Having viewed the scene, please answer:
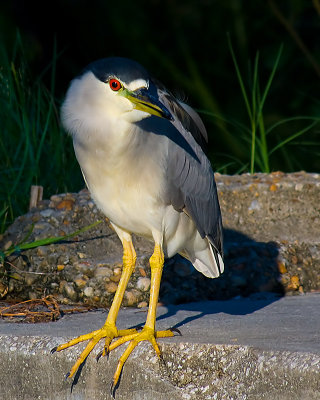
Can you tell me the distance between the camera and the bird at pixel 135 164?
10.4 ft

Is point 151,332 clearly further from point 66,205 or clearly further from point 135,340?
point 66,205

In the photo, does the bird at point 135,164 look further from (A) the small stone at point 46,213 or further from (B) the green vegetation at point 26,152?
(B) the green vegetation at point 26,152

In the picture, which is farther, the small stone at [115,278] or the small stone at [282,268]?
the small stone at [282,268]

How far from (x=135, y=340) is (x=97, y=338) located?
18 cm

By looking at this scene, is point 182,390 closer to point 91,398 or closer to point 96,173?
point 91,398

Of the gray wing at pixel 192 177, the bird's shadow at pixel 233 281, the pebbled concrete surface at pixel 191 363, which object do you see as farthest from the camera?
the bird's shadow at pixel 233 281

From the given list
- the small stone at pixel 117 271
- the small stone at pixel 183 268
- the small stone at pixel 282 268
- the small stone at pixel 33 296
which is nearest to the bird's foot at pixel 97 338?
the small stone at pixel 117 271

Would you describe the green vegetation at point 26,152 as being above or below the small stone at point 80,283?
above

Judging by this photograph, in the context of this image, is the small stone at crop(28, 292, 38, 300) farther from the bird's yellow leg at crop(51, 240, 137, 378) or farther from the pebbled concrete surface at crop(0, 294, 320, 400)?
the bird's yellow leg at crop(51, 240, 137, 378)

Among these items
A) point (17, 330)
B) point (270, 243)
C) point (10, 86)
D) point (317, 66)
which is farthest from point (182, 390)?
point (317, 66)

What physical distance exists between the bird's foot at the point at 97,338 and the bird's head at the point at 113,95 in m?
0.88

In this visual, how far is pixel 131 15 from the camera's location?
344 inches

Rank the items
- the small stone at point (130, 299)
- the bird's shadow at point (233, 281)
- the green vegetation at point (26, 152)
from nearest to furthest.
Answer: the small stone at point (130, 299) < the bird's shadow at point (233, 281) < the green vegetation at point (26, 152)

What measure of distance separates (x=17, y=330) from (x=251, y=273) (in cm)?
153
